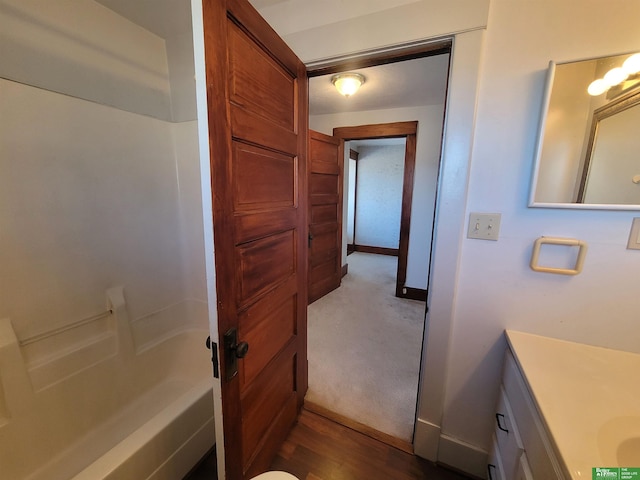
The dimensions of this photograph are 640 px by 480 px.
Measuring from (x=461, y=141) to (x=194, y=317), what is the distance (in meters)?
2.17

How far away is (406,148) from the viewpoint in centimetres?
Result: 300

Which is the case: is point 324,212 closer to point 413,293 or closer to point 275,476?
point 413,293

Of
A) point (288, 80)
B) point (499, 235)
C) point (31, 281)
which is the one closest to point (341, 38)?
point (288, 80)

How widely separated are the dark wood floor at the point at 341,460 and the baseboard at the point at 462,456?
1.9 inches

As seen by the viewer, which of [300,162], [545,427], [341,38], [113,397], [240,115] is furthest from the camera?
[113,397]

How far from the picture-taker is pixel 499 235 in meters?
1.06

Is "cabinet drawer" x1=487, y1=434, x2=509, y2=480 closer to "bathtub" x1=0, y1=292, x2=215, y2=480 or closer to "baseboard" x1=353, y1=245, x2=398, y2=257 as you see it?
"bathtub" x1=0, y1=292, x2=215, y2=480

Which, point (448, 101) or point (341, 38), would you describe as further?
point (341, 38)

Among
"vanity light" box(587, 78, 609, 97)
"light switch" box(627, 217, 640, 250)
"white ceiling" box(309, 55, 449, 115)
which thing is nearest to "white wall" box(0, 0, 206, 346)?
"white ceiling" box(309, 55, 449, 115)

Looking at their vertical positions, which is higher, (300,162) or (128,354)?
(300,162)

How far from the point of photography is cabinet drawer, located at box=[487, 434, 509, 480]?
0.98m

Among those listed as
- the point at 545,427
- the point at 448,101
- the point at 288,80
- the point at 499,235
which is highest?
the point at 288,80

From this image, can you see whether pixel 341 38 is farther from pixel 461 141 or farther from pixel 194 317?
pixel 194 317

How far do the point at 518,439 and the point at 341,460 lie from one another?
0.89 meters
